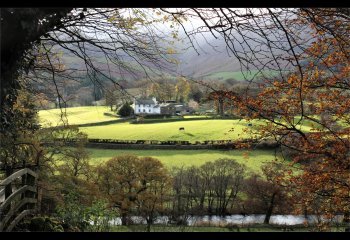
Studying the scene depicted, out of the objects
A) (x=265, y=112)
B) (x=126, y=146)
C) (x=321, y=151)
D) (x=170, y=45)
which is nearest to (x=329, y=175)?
(x=321, y=151)

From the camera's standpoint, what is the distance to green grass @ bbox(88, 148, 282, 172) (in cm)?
3859

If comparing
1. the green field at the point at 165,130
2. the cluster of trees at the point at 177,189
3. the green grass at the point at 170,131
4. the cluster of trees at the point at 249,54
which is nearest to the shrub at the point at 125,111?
the green field at the point at 165,130

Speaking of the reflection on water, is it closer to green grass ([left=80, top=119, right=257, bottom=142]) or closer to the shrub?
green grass ([left=80, top=119, right=257, bottom=142])

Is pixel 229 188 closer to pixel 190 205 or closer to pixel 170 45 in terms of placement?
pixel 190 205

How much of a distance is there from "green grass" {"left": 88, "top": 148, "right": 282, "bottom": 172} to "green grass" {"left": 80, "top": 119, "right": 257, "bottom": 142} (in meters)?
4.43

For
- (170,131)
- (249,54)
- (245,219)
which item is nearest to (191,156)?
(170,131)

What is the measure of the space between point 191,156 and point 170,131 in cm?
1235

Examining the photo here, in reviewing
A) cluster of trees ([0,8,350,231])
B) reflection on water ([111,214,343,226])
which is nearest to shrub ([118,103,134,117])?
reflection on water ([111,214,343,226])

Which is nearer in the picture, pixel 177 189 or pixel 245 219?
pixel 245 219

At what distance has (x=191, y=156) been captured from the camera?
4325 centimetres

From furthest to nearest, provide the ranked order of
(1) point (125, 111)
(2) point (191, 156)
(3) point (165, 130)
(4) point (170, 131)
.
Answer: (1) point (125, 111) → (3) point (165, 130) → (4) point (170, 131) → (2) point (191, 156)

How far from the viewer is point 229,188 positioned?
1303 inches

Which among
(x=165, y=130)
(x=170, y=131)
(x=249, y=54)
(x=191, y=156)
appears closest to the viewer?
(x=249, y=54)

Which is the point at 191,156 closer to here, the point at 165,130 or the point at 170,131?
the point at 170,131
